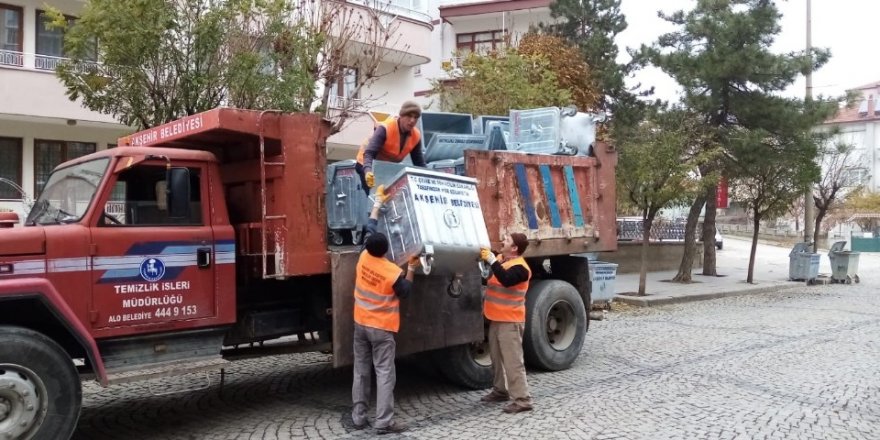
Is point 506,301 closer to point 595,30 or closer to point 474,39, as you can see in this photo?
point 595,30

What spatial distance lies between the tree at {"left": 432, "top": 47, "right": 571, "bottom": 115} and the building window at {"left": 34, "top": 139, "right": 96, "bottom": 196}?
8816mm

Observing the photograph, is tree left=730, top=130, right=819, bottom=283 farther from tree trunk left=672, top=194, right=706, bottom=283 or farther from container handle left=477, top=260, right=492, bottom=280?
container handle left=477, top=260, right=492, bottom=280

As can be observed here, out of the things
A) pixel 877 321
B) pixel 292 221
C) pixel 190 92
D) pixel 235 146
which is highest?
pixel 190 92

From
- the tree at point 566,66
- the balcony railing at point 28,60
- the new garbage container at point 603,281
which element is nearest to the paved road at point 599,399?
the new garbage container at point 603,281

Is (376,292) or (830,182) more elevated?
(830,182)

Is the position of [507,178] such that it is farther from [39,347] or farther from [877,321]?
[877,321]

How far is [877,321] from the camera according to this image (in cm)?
1209

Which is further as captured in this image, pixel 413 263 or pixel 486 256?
pixel 486 256

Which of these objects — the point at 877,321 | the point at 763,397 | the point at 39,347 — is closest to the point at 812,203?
the point at 877,321

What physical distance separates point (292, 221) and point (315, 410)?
1.80 meters

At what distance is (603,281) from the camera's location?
13.1 m

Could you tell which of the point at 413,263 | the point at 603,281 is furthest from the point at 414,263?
the point at 603,281

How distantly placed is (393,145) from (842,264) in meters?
18.4

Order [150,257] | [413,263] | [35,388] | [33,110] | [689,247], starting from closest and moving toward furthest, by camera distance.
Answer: [35,388] → [150,257] → [413,263] → [33,110] → [689,247]
